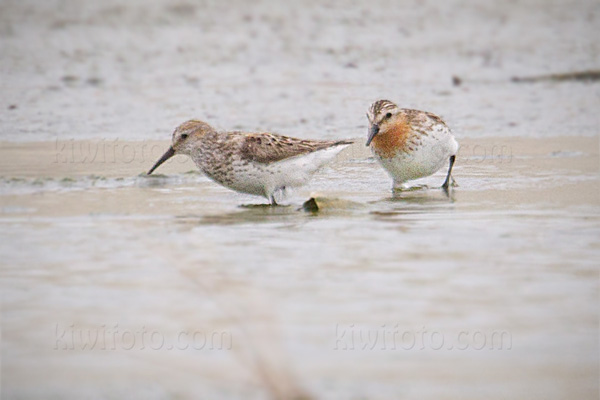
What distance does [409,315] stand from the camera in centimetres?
551

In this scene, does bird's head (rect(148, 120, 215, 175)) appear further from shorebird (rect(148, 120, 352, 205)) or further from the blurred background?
the blurred background

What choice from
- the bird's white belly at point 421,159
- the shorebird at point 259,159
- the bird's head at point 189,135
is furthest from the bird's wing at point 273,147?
the bird's white belly at point 421,159

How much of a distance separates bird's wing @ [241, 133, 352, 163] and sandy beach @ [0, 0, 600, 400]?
47 cm

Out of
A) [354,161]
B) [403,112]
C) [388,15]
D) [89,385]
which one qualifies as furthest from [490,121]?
[89,385]

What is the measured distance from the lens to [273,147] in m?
9.53

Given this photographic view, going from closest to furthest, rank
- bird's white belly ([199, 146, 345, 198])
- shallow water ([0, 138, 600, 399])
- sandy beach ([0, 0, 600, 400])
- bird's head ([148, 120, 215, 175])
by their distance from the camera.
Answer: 1. shallow water ([0, 138, 600, 399])
2. sandy beach ([0, 0, 600, 400])
3. bird's white belly ([199, 146, 345, 198])
4. bird's head ([148, 120, 215, 175])

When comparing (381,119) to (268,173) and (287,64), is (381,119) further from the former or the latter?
(287,64)

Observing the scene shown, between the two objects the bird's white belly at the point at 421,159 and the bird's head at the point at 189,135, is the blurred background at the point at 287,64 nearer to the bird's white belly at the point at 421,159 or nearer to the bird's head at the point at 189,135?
the bird's white belly at the point at 421,159

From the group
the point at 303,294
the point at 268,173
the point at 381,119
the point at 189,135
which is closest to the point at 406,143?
the point at 381,119

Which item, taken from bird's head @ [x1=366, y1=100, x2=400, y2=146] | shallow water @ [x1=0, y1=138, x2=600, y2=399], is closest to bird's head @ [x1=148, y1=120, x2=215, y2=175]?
shallow water @ [x1=0, y1=138, x2=600, y2=399]

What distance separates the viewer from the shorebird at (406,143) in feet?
32.8

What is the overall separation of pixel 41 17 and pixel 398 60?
622 centimetres

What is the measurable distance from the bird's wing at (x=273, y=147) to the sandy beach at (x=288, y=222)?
466 mm

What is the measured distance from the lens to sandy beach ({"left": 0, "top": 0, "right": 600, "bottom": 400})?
15.9ft
